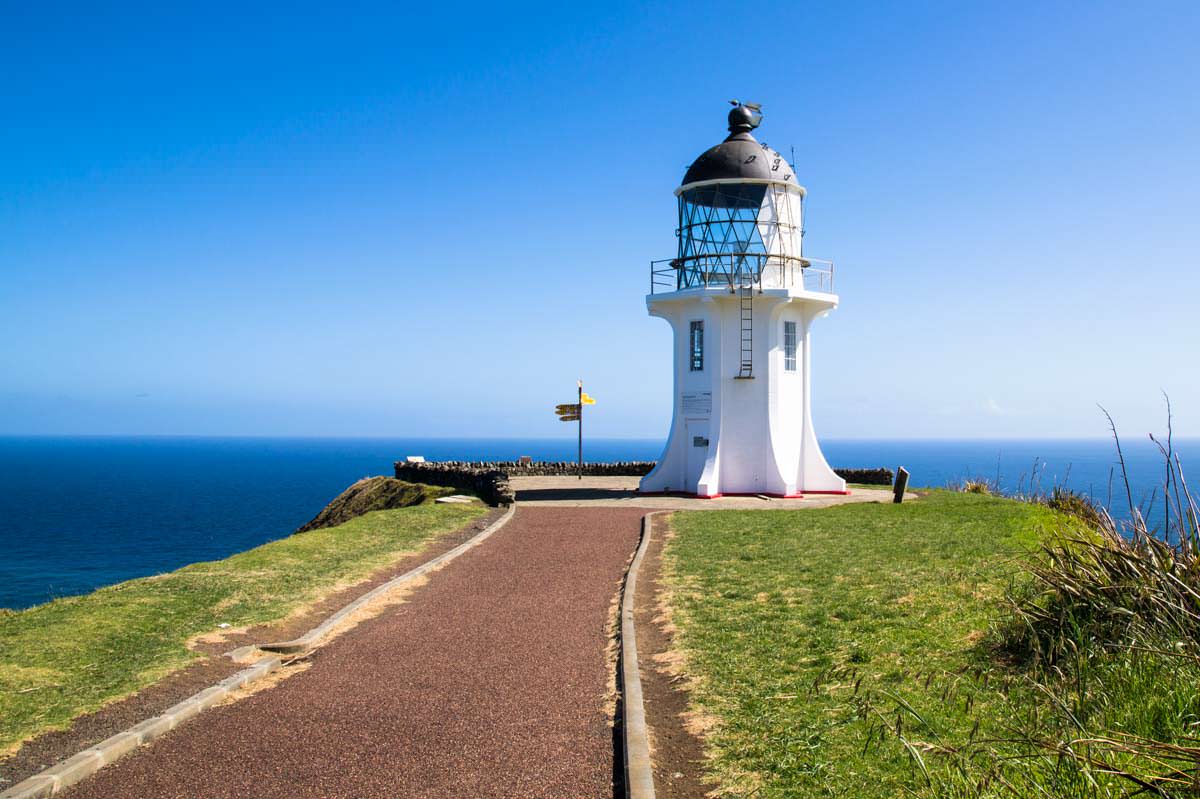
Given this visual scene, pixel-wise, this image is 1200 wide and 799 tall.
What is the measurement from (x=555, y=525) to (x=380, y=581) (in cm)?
685

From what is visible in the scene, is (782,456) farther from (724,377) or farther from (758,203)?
(758,203)

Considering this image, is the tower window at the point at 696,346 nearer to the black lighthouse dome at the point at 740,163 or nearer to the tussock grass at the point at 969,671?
the black lighthouse dome at the point at 740,163

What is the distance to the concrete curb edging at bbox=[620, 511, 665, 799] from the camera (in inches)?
234

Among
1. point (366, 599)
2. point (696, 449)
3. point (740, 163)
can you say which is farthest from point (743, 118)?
point (366, 599)

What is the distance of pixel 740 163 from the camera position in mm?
26562

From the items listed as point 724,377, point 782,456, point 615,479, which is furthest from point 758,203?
point 615,479

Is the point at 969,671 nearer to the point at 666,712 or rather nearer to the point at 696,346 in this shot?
the point at 666,712

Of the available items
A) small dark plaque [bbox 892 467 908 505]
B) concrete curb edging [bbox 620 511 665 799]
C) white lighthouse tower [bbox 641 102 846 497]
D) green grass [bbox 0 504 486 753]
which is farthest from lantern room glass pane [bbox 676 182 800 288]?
concrete curb edging [bbox 620 511 665 799]

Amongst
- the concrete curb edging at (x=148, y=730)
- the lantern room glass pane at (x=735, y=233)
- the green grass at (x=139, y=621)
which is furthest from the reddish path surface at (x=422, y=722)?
the lantern room glass pane at (x=735, y=233)

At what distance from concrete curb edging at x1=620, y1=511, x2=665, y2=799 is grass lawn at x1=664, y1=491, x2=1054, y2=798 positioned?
0.46m

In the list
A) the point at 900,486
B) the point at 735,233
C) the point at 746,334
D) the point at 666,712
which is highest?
the point at 735,233

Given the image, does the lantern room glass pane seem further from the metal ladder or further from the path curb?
the path curb

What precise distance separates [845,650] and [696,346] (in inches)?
745

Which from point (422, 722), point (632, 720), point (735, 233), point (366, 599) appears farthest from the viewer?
point (735, 233)
